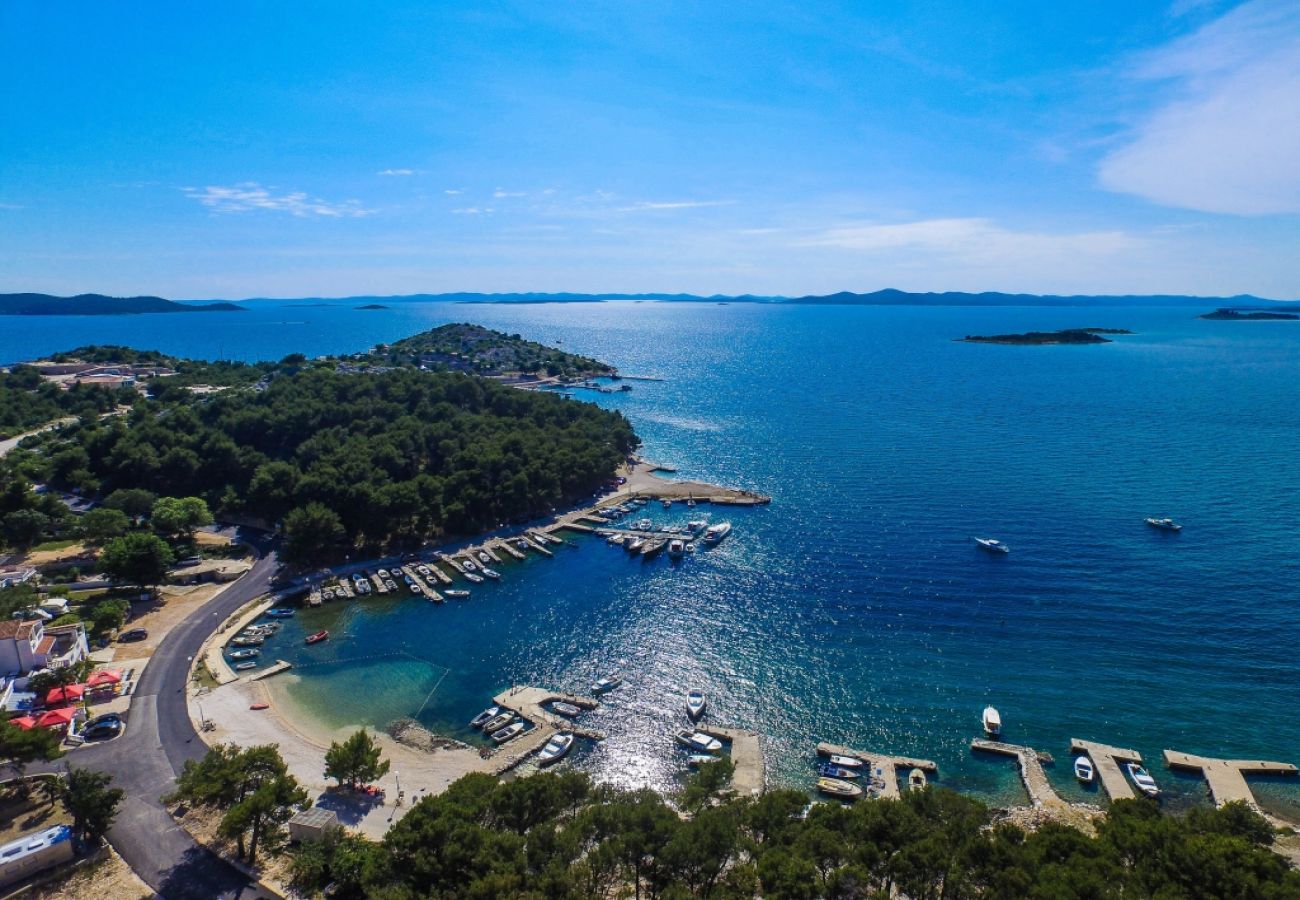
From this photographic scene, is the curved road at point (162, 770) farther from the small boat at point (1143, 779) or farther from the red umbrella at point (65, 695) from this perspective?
the small boat at point (1143, 779)

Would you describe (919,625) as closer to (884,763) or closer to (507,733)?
(884,763)

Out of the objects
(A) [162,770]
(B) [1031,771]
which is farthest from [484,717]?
(B) [1031,771]

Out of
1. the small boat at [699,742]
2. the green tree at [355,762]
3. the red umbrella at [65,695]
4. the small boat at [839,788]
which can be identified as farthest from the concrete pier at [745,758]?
the red umbrella at [65,695]

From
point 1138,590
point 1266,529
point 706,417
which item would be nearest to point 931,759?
point 1138,590

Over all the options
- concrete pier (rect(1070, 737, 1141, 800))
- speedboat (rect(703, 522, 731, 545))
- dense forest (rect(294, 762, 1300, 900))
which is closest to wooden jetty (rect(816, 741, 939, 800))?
dense forest (rect(294, 762, 1300, 900))

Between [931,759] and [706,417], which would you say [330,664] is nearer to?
[931,759]

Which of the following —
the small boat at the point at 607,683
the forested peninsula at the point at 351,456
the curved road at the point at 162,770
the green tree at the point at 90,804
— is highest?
the forested peninsula at the point at 351,456

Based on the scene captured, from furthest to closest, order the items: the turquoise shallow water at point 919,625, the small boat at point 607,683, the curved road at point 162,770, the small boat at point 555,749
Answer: the small boat at point 607,683 → the turquoise shallow water at point 919,625 → the small boat at point 555,749 → the curved road at point 162,770
